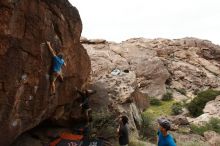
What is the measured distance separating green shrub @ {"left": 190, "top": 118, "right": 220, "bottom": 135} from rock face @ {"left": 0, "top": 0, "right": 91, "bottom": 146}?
525 inches

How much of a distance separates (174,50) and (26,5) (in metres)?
43.2

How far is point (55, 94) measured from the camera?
46.1 ft

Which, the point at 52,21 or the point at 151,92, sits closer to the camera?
the point at 52,21

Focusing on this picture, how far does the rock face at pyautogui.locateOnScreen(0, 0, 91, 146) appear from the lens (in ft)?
34.4

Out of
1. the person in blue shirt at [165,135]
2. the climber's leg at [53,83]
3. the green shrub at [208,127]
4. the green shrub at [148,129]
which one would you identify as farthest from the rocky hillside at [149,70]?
the person in blue shirt at [165,135]

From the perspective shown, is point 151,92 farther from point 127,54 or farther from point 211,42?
point 211,42

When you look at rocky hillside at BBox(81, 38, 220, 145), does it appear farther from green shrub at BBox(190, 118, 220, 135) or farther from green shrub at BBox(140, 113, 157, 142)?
green shrub at BBox(190, 118, 220, 135)

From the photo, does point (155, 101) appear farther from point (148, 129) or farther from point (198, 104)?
point (148, 129)

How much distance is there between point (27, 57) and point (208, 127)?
1778cm

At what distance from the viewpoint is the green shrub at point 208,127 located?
25.3m

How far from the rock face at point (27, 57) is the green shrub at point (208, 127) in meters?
13.3

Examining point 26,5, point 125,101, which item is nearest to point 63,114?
point 125,101

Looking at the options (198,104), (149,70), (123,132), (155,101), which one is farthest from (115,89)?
(149,70)

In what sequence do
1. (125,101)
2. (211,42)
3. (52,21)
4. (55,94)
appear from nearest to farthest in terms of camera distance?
(52,21), (55,94), (125,101), (211,42)
